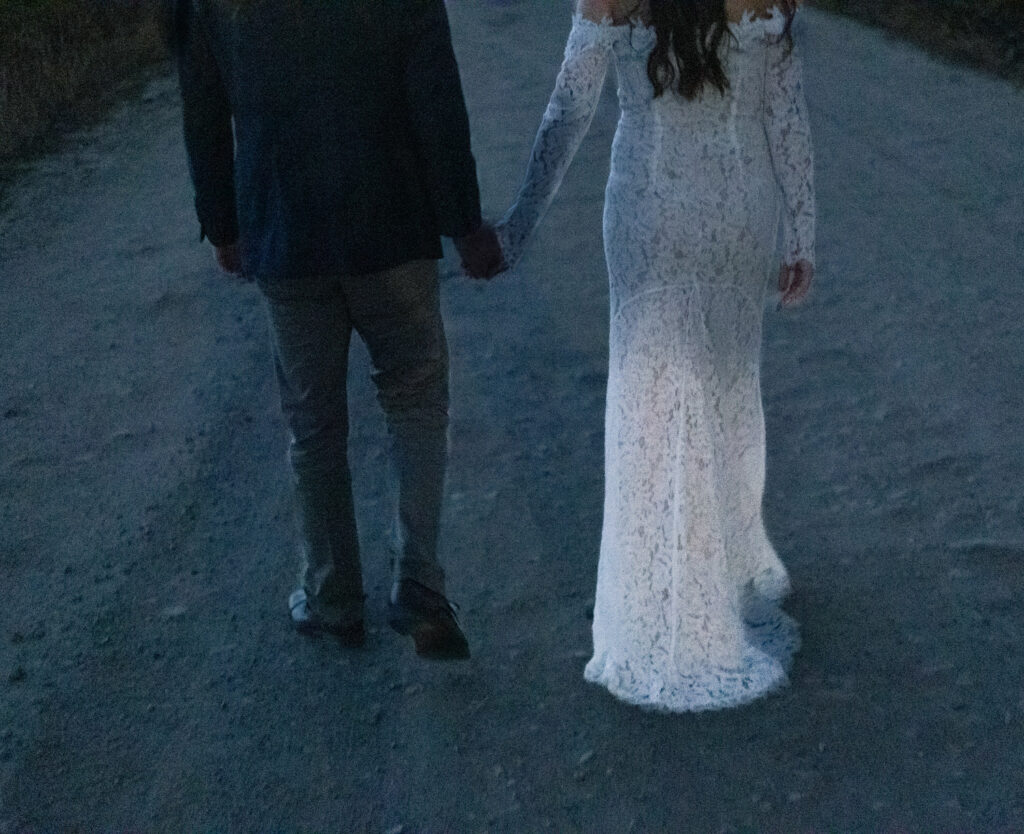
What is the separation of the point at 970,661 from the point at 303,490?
6.08 feet

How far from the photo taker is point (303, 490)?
3641 mm

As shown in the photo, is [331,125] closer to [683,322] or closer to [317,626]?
[683,322]

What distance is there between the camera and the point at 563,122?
3.23 m

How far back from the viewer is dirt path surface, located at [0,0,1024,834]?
10.7 ft

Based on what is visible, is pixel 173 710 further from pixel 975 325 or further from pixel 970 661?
pixel 975 325

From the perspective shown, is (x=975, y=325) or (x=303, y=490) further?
(x=975, y=325)

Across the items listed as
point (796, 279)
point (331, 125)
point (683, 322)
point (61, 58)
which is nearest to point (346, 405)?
point (331, 125)

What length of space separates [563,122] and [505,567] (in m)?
1.57

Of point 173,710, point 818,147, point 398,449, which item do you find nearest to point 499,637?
point 398,449

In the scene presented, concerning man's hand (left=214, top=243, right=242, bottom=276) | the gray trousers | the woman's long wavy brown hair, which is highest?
the woman's long wavy brown hair

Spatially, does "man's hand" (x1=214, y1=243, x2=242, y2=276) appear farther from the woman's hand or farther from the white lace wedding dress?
the woman's hand

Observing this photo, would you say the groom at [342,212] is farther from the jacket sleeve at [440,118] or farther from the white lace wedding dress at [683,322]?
the white lace wedding dress at [683,322]

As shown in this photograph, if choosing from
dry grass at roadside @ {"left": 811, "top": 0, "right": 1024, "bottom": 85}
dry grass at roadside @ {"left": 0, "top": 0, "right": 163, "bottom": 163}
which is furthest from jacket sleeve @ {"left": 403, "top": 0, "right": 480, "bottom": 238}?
dry grass at roadside @ {"left": 811, "top": 0, "right": 1024, "bottom": 85}

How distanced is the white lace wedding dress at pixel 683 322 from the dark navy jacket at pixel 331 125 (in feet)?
0.86
